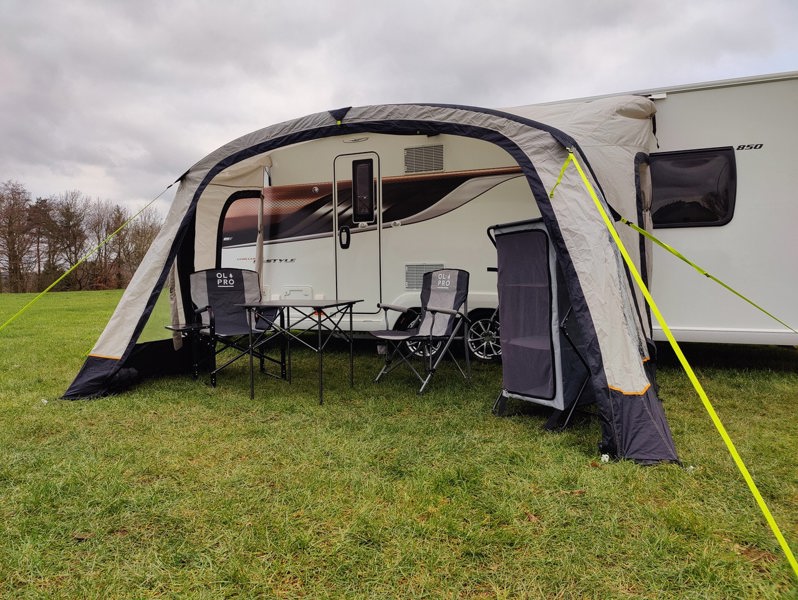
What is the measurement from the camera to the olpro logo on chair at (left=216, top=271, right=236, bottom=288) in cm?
462

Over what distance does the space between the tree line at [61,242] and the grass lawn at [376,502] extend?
15.8 m

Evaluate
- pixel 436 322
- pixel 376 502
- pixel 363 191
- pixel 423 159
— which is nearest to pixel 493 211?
pixel 423 159

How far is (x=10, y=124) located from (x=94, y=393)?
19074mm

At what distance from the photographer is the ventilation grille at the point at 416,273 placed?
16.6 feet

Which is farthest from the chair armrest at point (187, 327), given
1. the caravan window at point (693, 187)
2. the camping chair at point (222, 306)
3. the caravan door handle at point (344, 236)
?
the caravan window at point (693, 187)

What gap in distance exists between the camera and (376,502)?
2232mm

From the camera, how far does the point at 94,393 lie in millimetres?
3895

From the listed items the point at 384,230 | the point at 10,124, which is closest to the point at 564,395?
the point at 384,230

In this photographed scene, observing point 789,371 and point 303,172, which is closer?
point 789,371

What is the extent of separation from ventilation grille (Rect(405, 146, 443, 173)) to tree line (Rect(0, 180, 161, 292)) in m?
14.3

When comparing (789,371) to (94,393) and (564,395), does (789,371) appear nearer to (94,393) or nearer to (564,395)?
(564,395)

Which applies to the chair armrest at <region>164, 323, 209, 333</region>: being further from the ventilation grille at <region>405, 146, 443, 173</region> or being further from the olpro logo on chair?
the ventilation grille at <region>405, 146, 443, 173</region>

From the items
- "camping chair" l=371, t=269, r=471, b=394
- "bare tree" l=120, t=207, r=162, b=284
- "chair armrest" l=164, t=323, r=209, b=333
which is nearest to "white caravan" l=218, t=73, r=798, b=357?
"camping chair" l=371, t=269, r=471, b=394

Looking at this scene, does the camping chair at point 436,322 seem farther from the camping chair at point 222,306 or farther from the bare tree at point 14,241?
the bare tree at point 14,241
